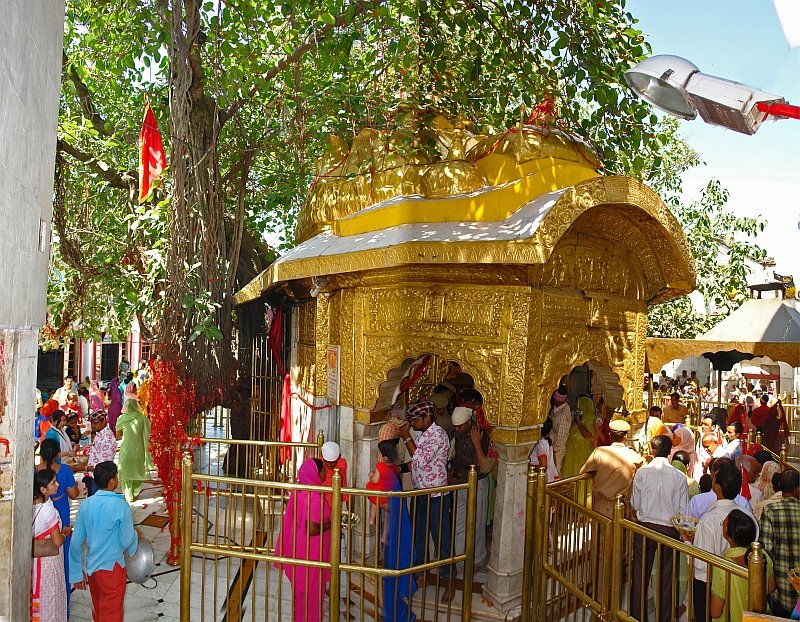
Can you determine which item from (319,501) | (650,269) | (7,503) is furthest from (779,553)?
(7,503)

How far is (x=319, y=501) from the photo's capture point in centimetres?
495

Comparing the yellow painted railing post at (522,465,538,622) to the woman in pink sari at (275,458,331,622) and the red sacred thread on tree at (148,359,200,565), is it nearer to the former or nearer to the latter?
the woman in pink sari at (275,458,331,622)

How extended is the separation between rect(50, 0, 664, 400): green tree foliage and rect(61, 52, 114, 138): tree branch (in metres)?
0.03

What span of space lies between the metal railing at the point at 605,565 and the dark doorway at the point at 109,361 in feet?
69.3

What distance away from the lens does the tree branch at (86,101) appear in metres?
9.16

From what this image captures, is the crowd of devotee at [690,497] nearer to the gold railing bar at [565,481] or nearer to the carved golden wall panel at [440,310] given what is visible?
the gold railing bar at [565,481]

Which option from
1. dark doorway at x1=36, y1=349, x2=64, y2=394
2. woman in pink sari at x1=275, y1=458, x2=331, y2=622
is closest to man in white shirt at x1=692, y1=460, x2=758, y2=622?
woman in pink sari at x1=275, y1=458, x2=331, y2=622

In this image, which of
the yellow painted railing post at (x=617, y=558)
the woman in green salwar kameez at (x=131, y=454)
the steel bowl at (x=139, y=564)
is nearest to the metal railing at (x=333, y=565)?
the steel bowl at (x=139, y=564)

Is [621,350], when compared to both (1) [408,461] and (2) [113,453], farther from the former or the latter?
(2) [113,453]

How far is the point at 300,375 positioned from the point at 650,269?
417 centimetres

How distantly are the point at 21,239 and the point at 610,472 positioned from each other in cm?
489

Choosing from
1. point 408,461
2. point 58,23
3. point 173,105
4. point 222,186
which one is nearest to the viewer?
point 58,23

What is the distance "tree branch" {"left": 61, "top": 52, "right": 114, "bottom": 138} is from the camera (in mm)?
9156

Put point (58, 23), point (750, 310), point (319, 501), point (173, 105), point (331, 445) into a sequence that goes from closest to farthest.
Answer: point (58, 23)
point (319, 501)
point (331, 445)
point (173, 105)
point (750, 310)
